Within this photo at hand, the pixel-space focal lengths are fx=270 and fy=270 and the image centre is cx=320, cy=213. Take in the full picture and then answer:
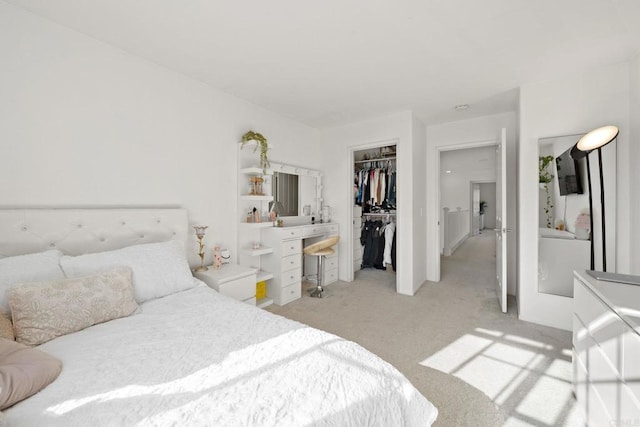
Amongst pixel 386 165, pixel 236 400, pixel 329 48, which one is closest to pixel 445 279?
pixel 386 165

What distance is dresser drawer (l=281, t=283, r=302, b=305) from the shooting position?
3.21m

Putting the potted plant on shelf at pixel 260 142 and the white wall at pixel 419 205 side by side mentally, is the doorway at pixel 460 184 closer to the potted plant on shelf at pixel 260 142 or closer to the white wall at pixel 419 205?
the white wall at pixel 419 205

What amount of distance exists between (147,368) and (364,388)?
0.86 m

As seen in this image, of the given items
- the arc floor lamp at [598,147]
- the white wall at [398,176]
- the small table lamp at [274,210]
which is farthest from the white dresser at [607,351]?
the small table lamp at [274,210]

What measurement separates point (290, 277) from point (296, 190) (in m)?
1.30

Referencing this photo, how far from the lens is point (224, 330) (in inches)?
55.3

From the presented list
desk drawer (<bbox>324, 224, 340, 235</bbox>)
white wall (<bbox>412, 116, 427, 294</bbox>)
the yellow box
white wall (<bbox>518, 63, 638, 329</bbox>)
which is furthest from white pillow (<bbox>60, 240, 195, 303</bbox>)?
white wall (<bbox>518, 63, 638, 329</bbox>)

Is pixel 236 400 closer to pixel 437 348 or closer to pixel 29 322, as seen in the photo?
pixel 29 322

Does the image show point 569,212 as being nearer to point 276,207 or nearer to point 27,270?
point 276,207

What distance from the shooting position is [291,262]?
3359 mm

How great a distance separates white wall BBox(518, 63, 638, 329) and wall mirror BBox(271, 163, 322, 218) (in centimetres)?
261

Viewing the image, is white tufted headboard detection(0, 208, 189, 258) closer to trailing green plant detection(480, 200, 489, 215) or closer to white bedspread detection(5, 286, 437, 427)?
white bedspread detection(5, 286, 437, 427)

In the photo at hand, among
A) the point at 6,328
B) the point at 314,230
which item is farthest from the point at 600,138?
the point at 6,328

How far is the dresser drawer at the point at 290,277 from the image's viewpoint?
10.6 feet
